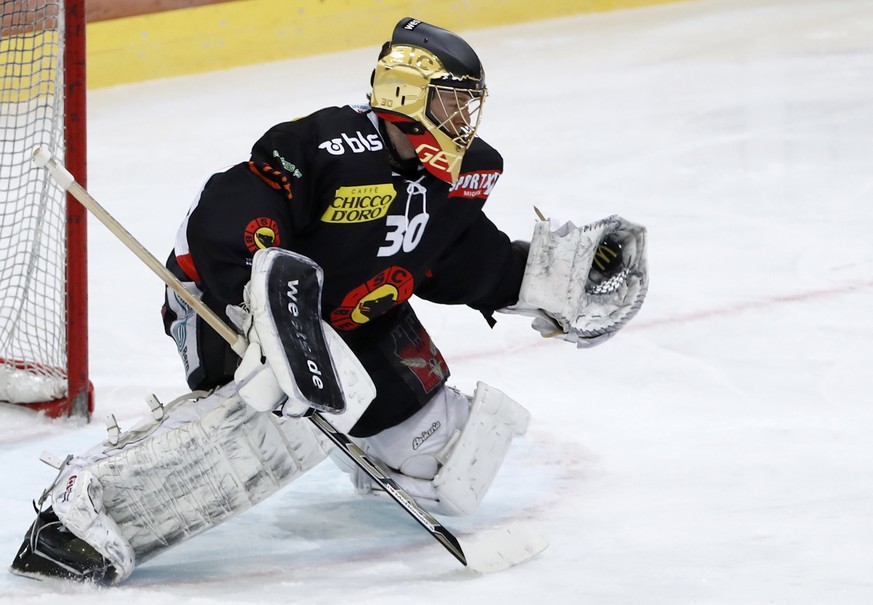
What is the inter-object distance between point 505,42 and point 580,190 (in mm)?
1868

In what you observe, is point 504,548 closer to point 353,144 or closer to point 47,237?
point 353,144

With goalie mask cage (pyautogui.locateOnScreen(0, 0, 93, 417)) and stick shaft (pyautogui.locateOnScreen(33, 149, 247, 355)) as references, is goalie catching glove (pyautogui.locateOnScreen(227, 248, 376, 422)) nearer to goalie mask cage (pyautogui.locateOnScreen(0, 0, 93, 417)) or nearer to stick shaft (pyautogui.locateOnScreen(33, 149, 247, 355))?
stick shaft (pyautogui.locateOnScreen(33, 149, 247, 355))

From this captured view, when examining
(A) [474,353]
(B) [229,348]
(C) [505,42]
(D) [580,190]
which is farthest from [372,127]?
(C) [505,42]

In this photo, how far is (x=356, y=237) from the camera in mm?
2488

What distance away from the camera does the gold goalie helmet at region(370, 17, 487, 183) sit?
2434mm

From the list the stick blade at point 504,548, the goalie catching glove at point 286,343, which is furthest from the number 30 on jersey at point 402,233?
the stick blade at point 504,548

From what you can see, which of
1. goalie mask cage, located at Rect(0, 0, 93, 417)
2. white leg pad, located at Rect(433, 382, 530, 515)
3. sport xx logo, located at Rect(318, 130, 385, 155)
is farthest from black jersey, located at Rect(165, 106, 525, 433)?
goalie mask cage, located at Rect(0, 0, 93, 417)

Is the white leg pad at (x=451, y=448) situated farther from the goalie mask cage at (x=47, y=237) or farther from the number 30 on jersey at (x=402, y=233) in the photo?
the goalie mask cage at (x=47, y=237)

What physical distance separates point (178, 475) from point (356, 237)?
1.65 feet

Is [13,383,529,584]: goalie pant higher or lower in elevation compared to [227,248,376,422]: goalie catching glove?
lower

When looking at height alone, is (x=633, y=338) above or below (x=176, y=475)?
below

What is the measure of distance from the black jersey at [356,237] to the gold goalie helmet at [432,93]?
7 cm

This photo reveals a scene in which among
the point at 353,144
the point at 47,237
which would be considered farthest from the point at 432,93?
the point at 47,237

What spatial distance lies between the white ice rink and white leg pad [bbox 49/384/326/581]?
0.09 metres
